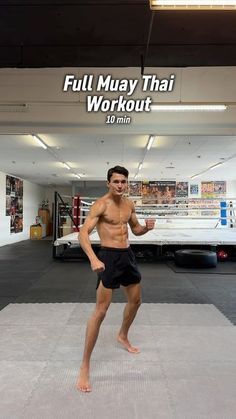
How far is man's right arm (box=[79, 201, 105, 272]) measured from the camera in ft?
7.61

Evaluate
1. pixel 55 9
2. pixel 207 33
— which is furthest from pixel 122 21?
pixel 207 33

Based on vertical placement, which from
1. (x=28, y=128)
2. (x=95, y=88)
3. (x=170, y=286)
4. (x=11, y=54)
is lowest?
(x=170, y=286)

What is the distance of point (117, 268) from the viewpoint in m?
2.57

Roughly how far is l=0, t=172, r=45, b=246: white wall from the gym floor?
9.09 metres

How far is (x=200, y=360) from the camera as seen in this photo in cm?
274

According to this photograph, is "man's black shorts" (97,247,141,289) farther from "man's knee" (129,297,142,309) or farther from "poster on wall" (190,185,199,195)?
"poster on wall" (190,185,199,195)

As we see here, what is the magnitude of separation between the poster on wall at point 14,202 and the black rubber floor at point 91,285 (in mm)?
7234

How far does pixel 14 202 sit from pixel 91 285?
35.6 ft

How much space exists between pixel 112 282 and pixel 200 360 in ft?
3.33

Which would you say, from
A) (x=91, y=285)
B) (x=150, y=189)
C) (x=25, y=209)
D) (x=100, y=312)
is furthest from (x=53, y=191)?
(x=100, y=312)

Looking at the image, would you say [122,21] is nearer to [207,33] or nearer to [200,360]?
[207,33]

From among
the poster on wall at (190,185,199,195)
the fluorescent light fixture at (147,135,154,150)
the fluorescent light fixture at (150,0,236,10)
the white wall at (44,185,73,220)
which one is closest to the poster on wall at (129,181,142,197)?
the poster on wall at (190,185,199,195)

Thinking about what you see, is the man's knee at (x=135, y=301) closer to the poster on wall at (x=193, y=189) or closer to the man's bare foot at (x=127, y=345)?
the man's bare foot at (x=127, y=345)

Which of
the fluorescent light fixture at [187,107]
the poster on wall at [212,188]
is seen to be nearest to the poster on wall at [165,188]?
the poster on wall at [212,188]
